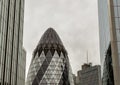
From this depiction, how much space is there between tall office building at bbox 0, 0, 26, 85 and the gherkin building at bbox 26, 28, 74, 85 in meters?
85.7

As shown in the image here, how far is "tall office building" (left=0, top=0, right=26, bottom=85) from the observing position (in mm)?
41594

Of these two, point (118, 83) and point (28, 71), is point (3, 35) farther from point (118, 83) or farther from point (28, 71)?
point (28, 71)

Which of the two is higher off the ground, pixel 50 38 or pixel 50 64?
pixel 50 38

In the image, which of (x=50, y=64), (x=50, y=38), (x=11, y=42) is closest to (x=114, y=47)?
(x=11, y=42)

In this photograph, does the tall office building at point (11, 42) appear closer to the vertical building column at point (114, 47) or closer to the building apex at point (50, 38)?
the vertical building column at point (114, 47)

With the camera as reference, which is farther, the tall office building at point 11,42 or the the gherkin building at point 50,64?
the the gherkin building at point 50,64

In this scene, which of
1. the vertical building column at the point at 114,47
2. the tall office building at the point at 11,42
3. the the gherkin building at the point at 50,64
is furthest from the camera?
the the gherkin building at the point at 50,64

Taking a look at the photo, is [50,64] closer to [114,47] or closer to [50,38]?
[50,38]

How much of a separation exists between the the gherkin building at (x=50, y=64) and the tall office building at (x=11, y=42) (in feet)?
281

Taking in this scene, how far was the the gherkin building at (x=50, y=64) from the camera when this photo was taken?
138 metres

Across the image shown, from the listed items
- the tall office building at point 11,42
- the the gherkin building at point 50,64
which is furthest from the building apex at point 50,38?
the tall office building at point 11,42

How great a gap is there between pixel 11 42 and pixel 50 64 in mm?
96292

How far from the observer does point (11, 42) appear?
1810 inches

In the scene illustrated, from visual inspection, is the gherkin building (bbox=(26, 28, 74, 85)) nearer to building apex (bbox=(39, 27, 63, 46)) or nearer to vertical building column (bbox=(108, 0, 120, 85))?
building apex (bbox=(39, 27, 63, 46))
